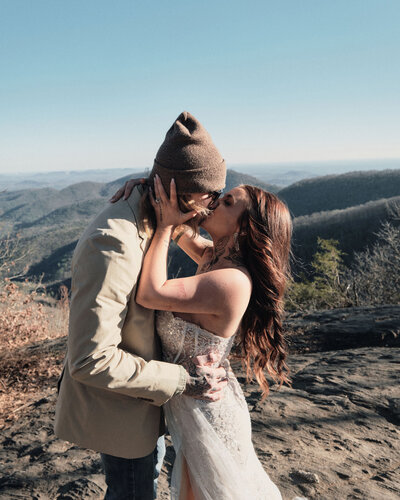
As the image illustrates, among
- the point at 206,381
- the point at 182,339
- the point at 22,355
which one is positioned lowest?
the point at 22,355

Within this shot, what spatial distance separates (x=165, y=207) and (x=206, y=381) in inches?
31.2

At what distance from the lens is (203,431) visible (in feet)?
5.97

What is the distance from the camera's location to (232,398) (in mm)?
1953

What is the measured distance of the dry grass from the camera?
4633 mm

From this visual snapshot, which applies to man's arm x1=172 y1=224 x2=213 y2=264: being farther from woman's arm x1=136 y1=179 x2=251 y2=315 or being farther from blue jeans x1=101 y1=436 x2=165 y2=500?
blue jeans x1=101 y1=436 x2=165 y2=500

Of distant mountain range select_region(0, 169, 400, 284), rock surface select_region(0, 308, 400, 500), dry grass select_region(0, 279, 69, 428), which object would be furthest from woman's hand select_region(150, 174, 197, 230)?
distant mountain range select_region(0, 169, 400, 284)

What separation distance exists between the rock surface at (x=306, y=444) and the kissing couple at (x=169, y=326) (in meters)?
1.03

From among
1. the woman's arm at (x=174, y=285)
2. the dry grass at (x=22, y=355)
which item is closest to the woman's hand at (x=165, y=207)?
the woman's arm at (x=174, y=285)

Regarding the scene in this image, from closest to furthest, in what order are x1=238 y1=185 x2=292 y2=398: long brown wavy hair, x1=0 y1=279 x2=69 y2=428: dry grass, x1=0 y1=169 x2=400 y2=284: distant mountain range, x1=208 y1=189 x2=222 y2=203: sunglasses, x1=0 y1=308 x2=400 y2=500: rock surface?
x1=208 y1=189 x2=222 y2=203: sunglasses < x1=238 y1=185 x2=292 y2=398: long brown wavy hair < x1=0 y1=308 x2=400 y2=500: rock surface < x1=0 y1=279 x2=69 y2=428: dry grass < x1=0 y1=169 x2=400 y2=284: distant mountain range

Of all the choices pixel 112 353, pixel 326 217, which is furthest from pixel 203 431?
pixel 326 217

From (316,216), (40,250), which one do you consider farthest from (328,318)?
(40,250)

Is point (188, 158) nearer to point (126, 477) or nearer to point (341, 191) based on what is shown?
point (126, 477)

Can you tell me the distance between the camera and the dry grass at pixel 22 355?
4.63m

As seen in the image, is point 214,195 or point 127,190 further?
point 214,195
